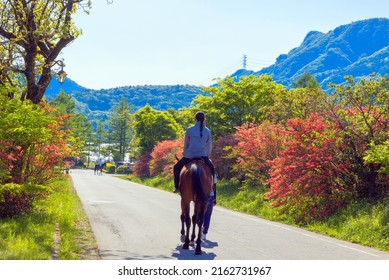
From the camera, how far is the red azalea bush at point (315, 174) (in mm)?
15266

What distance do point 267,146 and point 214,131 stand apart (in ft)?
33.5

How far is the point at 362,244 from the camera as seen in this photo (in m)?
11.8

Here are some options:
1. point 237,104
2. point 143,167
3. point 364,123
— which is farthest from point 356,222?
point 143,167

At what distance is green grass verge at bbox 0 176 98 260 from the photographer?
26.5 feet

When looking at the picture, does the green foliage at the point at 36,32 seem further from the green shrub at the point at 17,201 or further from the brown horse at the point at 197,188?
the brown horse at the point at 197,188

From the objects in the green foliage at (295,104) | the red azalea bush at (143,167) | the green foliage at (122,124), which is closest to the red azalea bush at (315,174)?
the green foliage at (295,104)

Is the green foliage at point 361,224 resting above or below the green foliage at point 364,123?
below

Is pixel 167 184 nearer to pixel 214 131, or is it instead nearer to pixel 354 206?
pixel 214 131

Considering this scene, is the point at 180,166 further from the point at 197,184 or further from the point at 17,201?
the point at 17,201

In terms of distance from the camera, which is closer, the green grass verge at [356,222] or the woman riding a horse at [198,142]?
the woman riding a horse at [198,142]

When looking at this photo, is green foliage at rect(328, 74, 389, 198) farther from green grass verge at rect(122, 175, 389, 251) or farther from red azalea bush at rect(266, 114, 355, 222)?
green grass verge at rect(122, 175, 389, 251)

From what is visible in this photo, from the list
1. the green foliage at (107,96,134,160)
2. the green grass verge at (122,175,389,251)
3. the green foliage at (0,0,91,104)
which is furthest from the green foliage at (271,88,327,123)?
the green foliage at (107,96,134,160)

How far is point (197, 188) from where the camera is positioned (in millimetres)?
9016

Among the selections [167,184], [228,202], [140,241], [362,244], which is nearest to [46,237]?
[140,241]
